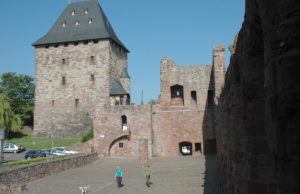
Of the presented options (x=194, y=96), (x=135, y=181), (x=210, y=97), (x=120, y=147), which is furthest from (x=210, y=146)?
(x=135, y=181)

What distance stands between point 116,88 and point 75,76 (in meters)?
5.13

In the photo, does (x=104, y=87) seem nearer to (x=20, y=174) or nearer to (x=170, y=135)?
(x=170, y=135)

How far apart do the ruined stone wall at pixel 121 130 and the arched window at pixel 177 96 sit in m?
2.40

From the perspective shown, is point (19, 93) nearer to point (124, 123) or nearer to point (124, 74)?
point (124, 74)

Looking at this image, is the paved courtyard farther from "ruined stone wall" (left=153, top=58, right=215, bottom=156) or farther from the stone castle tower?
the stone castle tower

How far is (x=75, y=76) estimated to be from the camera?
113 feet

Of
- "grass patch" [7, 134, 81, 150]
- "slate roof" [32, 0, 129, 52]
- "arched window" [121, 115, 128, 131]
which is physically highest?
"slate roof" [32, 0, 129, 52]

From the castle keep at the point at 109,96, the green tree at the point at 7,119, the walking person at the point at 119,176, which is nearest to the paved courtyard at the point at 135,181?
the walking person at the point at 119,176

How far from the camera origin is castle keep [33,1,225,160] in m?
26.1

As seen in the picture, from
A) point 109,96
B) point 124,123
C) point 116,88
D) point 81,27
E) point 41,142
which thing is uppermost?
point 81,27

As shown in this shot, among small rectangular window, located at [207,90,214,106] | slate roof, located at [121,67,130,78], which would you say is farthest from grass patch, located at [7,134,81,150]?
small rectangular window, located at [207,90,214,106]

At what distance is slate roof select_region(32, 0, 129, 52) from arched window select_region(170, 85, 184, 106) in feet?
34.0

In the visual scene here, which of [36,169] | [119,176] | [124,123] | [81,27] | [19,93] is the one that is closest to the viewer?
[119,176]

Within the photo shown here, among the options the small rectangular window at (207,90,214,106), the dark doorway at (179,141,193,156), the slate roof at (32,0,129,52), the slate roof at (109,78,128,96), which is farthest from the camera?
the slate roof at (32,0,129,52)
